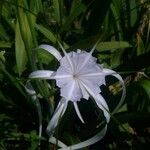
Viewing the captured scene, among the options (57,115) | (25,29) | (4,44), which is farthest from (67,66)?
(4,44)

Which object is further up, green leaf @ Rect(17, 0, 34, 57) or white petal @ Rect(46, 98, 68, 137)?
green leaf @ Rect(17, 0, 34, 57)

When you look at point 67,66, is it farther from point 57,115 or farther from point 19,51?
point 19,51

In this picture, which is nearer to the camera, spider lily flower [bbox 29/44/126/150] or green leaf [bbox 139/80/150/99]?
spider lily flower [bbox 29/44/126/150]

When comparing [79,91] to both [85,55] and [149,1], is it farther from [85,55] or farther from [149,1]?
[149,1]

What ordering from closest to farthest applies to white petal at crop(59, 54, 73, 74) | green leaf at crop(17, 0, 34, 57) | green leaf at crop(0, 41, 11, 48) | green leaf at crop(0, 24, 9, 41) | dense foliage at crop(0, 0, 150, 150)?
white petal at crop(59, 54, 73, 74)
green leaf at crop(17, 0, 34, 57)
dense foliage at crop(0, 0, 150, 150)
green leaf at crop(0, 41, 11, 48)
green leaf at crop(0, 24, 9, 41)

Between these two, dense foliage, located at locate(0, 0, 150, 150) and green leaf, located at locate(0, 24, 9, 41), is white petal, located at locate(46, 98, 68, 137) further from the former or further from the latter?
green leaf, located at locate(0, 24, 9, 41)

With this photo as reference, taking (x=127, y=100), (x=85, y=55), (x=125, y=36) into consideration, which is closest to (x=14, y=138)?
(x=127, y=100)

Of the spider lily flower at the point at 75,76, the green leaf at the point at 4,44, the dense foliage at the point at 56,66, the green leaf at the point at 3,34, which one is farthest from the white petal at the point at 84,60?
the green leaf at the point at 3,34

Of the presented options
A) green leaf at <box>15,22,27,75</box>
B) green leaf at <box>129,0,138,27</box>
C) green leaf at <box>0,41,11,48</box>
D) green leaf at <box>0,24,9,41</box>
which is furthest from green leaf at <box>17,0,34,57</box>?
green leaf at <box>129,0,138,27</box>
